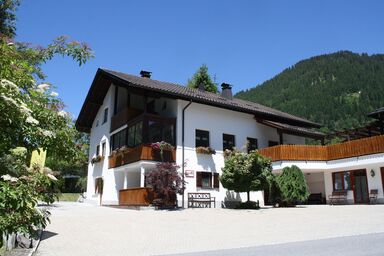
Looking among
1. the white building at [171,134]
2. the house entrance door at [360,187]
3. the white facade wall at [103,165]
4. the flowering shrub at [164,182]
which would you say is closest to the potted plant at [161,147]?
the white building at [171,134]

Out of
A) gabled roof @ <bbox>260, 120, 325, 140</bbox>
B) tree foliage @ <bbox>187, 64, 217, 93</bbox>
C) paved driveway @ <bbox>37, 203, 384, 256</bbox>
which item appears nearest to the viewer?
paved driveway @ <bbox>37, 203, 384, 256</bbox>

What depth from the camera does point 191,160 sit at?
909 inches

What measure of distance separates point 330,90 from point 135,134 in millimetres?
101575

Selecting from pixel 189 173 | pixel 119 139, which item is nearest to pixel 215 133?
pixel 189 173

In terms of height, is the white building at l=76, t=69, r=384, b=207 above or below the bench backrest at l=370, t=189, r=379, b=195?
above

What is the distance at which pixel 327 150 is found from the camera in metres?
25.2

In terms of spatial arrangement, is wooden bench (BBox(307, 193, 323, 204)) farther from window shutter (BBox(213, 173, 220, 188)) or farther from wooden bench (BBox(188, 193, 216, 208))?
wooden bench (BBox(188, 193, 216, 208))

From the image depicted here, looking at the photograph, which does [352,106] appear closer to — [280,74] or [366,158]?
[280,74]

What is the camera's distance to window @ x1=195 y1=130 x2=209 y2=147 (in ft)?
78.9

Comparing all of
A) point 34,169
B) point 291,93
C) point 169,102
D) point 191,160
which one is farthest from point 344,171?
point 291,93

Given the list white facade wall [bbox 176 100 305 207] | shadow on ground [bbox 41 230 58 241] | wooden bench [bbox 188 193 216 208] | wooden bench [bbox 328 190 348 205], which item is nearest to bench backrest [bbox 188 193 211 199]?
wooden bench [bbox 188 193 216 208]

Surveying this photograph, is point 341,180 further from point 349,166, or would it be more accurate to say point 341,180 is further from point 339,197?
point 349,166

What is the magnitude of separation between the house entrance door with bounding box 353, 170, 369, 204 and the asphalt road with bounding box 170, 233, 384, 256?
1608cm

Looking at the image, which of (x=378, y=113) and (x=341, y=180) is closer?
(x=341, y=180)
